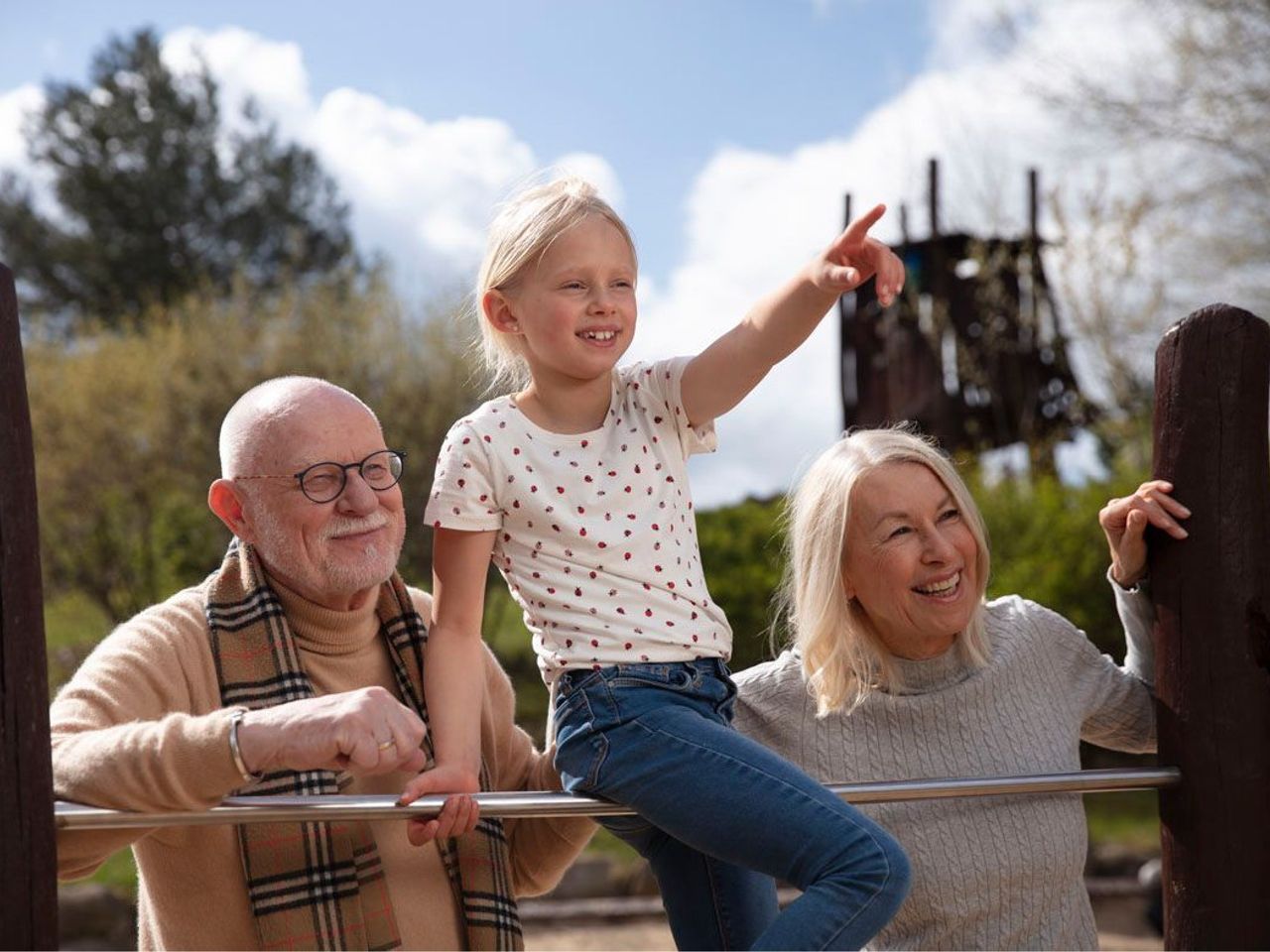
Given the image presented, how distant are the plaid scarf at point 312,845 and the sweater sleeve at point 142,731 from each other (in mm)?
59

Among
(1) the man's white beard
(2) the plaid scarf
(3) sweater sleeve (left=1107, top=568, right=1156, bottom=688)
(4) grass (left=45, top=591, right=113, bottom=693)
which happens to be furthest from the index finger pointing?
(4) grass (left=45, top=591, right=113, bottom=693)

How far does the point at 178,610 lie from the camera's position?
9.43ft

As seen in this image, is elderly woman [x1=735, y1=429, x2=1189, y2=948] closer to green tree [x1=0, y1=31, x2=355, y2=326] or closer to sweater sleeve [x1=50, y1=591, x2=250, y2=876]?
sweater sleeve [x1=50, y1=591, x2=250, y2=876]

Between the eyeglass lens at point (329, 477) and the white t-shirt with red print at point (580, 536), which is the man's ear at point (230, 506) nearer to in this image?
the eyeglass lens at point (329, 477)

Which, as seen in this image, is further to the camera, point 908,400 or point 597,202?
point 908,400

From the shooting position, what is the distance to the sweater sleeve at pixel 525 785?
307 cm

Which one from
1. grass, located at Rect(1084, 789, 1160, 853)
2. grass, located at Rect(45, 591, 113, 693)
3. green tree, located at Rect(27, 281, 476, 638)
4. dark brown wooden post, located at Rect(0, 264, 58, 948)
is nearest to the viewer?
dark brown wooden post, located at Rect(0, 264, 58, 948)

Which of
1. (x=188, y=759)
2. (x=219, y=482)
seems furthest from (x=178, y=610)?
(x=188, y=759)

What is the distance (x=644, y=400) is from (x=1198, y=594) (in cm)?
100

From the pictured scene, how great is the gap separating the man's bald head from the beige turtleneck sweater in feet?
0.80

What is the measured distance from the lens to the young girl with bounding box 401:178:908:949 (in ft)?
8.15

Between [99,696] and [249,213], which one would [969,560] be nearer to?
[99,696]

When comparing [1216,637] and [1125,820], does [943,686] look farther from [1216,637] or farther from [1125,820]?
[1125,820]

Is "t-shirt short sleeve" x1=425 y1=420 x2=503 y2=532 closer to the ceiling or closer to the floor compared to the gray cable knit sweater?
closer to the ceiling
